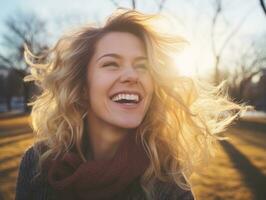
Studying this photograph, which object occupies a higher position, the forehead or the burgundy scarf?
the forehead

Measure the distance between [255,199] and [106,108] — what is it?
13.7 ft

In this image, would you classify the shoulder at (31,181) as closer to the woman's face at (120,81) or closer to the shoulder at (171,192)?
the woman's face at (120,81)

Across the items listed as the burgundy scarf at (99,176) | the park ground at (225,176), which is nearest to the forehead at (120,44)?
the burgundy scarf at (99,176)

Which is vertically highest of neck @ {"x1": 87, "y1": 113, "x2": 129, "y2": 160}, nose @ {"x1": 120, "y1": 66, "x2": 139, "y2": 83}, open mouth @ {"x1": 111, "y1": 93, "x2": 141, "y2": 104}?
nose @ {"x1": 120, "y1": 66, "x2": 139, "y2": 83}

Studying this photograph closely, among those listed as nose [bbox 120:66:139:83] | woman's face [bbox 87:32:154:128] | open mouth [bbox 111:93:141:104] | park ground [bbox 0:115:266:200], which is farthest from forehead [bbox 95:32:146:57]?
park ground [bbox 0:115:266:200]

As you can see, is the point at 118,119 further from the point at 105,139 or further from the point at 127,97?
the point at 105,139

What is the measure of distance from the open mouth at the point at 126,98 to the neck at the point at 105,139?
1.00ft

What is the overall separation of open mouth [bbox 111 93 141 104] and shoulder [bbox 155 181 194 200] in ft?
2.10

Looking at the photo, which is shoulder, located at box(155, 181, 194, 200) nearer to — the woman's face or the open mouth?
the woman's face

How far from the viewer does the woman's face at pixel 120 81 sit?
2715 mm

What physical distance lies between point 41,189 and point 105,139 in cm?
64

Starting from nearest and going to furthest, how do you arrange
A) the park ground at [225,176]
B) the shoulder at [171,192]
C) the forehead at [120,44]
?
the shoulder at [171,192] → the forehead at [120,44] → the park ground at [225,176]


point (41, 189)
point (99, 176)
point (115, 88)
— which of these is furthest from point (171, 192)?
point (41, 189)

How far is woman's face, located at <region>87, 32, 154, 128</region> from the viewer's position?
271cm
